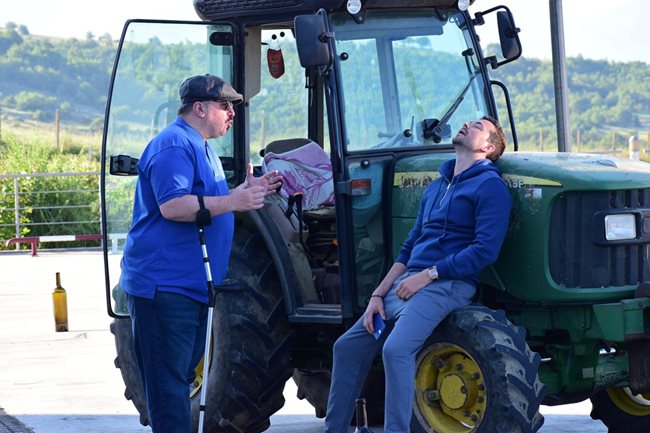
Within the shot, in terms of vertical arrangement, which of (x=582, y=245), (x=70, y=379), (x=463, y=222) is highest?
(x=463, y=222)

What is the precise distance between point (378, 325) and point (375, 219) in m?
0.97

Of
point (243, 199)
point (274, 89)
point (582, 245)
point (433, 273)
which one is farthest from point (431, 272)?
point (274, 89)

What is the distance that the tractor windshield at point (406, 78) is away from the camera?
7.98 m

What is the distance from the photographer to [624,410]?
26.1 ft

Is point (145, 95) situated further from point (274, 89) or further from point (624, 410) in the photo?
point (624, 410)

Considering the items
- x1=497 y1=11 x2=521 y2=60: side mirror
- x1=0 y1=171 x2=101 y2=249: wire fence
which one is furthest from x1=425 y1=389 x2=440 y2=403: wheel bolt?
x1=0 y1=171 x2=101 y2=249: wire fence

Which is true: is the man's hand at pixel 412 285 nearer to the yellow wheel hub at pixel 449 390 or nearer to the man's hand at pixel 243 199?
the yellow wheel hub at pixel 449 390

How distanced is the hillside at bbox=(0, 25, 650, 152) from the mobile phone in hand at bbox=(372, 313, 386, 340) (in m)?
66.5

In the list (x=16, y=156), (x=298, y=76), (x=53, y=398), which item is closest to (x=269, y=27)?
(x=298, y=76)

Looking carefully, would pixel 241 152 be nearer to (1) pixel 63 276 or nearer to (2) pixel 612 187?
(2) pixel 612 187

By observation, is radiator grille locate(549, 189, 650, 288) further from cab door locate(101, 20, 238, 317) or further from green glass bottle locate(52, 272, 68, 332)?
green glass bottle locate(52, 272, 68, 332)

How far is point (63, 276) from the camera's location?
20.7 m

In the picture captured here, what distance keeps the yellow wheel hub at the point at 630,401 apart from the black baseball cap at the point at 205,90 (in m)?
2.99

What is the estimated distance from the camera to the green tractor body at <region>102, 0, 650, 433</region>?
22.7ft
